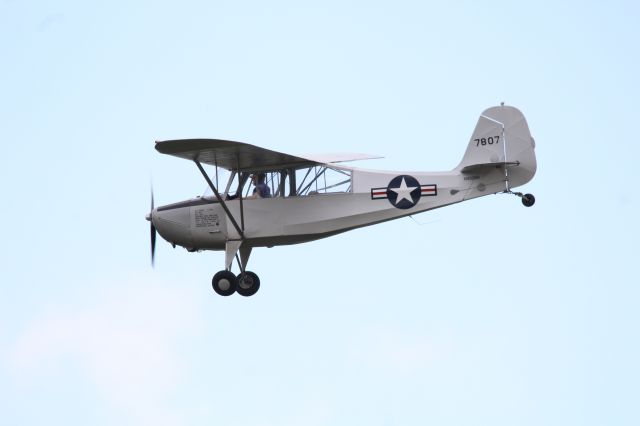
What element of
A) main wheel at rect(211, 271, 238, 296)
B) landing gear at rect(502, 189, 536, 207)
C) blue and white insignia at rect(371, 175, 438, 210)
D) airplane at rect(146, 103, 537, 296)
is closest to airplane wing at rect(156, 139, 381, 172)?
airplane at rect(146, 103, 537, 296)

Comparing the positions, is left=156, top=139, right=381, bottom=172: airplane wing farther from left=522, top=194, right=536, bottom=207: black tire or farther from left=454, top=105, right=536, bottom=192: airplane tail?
left=522, top=194, right=536, bottom=207: black tire

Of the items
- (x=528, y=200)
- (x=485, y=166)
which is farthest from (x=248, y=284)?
(x=528, y=200)

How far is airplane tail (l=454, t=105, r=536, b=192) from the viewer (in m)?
25.0

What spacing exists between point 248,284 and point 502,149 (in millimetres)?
4965

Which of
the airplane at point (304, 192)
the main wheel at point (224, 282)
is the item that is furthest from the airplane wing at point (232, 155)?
the main wheel at point (224, 282)

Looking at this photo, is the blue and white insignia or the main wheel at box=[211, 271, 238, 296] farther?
the main wheel at box=[211, 271, 238, 296]

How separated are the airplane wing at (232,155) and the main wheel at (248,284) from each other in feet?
6.02

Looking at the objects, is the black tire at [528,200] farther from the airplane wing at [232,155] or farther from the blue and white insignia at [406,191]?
the airplane wing at [232,155]

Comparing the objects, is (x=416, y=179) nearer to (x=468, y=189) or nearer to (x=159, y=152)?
(x=468, y=189)

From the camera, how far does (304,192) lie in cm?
2598

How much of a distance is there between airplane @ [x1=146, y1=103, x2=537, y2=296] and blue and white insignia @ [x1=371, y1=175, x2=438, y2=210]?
0.02m

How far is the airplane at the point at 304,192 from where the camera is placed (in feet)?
82.5

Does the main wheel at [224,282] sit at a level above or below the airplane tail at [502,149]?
below

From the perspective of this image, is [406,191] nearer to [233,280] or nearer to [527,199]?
[527,199]
